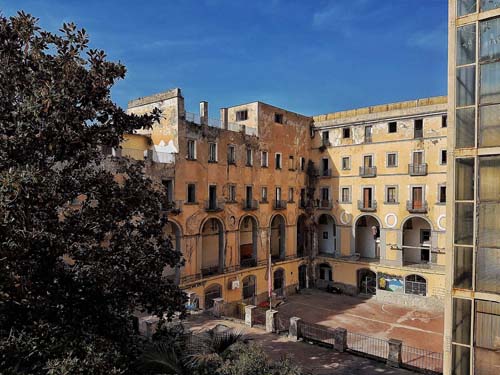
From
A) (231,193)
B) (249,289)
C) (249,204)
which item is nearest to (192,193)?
(231,193)

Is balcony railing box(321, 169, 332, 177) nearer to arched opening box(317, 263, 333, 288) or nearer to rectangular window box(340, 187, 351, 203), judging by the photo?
rectangular window box(340, 187, 351, 203)

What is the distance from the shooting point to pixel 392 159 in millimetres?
33344

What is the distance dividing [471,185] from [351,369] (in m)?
8.37

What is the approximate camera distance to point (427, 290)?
102ft

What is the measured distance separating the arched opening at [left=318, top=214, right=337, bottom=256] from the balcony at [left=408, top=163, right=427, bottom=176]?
9323 millimetres

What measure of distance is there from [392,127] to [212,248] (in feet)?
64.5

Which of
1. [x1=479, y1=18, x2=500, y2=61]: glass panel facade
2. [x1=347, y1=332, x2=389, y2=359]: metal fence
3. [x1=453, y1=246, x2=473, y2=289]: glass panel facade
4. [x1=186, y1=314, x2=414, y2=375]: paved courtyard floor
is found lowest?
[x1=347, y1=332, x2=389, y2=359]: metal fence

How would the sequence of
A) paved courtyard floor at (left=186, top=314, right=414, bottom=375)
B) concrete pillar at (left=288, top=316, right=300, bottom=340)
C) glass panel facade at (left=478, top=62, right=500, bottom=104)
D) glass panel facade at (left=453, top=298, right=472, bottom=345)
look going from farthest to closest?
concrete pillar at (left=288, top=316, right=300, bottom=340), paved courtyard floor at (left=186, top=314, right=414, bottom=375), glass panel facade at (left=453, top=298, right=472, bottom=345), glass panel facade at (left=478, top=62, right=500, bottom=104)

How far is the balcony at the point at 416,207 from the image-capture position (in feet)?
103

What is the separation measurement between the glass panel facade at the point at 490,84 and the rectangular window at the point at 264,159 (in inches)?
916

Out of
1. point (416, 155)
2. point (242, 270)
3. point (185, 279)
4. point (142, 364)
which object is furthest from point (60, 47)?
point (416, 155)

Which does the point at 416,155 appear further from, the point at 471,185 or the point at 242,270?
the point at 471,185

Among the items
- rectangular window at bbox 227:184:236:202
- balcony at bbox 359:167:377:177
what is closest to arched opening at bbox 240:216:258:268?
rectangular window at bbox 227:184:236:202

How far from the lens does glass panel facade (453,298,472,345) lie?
10.6m
